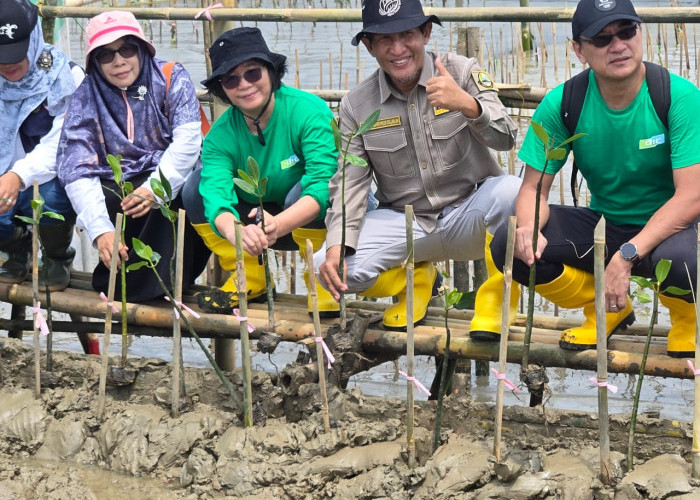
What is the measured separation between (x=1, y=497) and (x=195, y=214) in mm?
1286

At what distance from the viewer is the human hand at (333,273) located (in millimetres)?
3740

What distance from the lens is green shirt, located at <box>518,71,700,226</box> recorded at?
3.28m

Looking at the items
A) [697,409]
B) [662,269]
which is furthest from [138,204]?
[697,409]

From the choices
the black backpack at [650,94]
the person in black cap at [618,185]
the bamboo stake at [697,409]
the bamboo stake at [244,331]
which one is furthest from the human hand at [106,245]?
the bamboo stake at [697,409]

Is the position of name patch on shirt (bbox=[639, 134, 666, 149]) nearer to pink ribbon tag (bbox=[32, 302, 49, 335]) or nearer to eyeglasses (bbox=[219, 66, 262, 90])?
eyeglasses (bbox=[219, 66, 262, 90])

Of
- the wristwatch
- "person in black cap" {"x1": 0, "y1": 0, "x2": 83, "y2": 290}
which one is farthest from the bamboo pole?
"person in black cap" {"x1": 0, "y1": 0, "x2": 83, "y2": 290}

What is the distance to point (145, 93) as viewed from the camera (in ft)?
13.8

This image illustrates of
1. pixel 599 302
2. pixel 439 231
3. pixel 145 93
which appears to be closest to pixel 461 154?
pixel 439 231

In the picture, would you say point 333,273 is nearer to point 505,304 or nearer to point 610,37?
point 505,304

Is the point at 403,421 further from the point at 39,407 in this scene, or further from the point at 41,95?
the point at 41,95

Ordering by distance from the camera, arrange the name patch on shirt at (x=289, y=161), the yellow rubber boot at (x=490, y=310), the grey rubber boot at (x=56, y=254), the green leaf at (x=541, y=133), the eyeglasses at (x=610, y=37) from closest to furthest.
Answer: the green leaf at (x=541, y=133), the eyeglasses at (x=610, y=37), the yellow rubber boot at (x=490, y=310), the name patch on shirt at (x=289, y=161), the grey rubber boot at (x=56, y=254)

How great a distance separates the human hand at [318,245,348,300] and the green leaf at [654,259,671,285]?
1.15 m

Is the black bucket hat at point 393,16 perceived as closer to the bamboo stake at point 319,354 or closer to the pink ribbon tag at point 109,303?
the bamboo stake at point 319,354

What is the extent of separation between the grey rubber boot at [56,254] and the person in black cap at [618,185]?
76.7 inches
